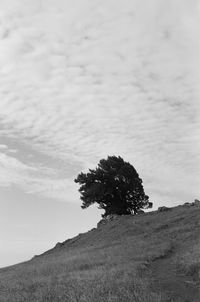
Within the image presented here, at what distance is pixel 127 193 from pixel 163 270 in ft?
154

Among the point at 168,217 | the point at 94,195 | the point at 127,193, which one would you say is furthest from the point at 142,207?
the point at 168,217

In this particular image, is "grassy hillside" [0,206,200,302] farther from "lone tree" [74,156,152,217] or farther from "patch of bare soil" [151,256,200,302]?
"lone tree" [74,156,152,217]

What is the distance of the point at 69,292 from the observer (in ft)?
57.2

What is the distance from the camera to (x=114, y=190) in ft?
231

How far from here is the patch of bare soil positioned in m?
16.7

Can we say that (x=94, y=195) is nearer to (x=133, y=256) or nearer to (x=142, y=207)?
(x=142, y=207)

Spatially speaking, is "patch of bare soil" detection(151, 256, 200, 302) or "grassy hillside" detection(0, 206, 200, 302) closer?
"grassy hillside" detection(0, 206, 200, 302)

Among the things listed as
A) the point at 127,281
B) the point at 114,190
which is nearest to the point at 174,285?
the point at 127,281

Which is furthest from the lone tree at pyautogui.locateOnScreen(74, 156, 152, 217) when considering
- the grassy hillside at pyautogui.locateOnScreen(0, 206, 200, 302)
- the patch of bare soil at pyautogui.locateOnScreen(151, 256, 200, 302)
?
the patch of bare soil at pyautogui.locateOnScreen(151, 256, 200, 302)

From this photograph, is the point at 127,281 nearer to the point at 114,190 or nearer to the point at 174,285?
the point at 174,285

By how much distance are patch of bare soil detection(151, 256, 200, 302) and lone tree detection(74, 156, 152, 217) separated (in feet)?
148

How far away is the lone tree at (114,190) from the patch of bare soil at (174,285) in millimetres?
45168

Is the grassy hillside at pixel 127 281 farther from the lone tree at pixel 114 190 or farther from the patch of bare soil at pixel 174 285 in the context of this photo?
the lone tree at pixel 114 190

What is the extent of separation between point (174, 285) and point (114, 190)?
169 feet
